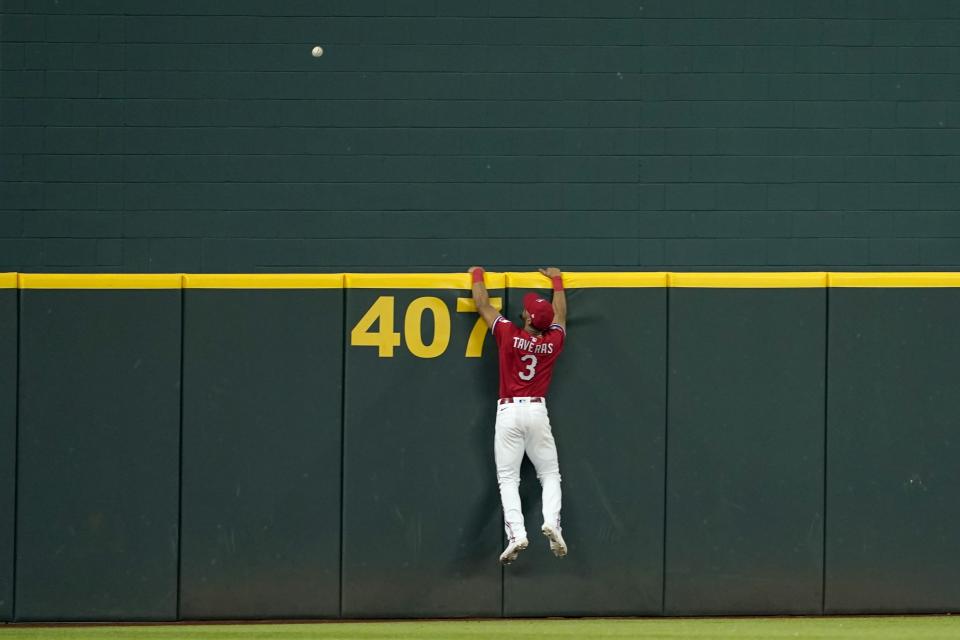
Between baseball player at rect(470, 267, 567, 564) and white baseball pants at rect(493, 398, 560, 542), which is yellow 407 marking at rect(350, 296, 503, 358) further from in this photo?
white baseball pants at rect(493, 398, 560, 542)

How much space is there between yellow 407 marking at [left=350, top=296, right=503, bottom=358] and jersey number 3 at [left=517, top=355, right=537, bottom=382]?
1.15 feet

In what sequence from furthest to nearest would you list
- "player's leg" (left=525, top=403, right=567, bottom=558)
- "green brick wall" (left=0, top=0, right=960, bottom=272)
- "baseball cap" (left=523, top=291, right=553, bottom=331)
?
"green brick wall" (left=0, top=0, right=960, bottom=272)
"player's leg" (left=525, top=403, right=567, bottom=558)
"baseball cap" (left=523, top=291, right=553, bottom=331)

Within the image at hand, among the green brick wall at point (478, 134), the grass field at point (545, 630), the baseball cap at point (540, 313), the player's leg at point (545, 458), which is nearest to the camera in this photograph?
the grass field at point (545, 630)

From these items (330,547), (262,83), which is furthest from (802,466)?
(262,83)

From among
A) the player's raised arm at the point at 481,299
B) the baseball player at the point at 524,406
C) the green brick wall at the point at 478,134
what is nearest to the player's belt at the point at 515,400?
the baseball player at the point at 524,406

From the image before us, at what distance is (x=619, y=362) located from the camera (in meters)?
7.44

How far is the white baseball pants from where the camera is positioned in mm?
7188

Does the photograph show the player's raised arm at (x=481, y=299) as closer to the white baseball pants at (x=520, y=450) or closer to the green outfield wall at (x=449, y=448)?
the green outfield wall at (x=449, y=448)

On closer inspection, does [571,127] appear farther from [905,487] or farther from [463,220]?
[905,487]

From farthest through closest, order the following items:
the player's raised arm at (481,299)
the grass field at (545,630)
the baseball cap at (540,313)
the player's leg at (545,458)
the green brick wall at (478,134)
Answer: the green brick wall at (478,134) < the player's raised arm at (481,299) < the player's leg at (545,458) < the baseball cap at (540,313) < the grass field at (545,630)

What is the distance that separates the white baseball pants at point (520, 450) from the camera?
7.19 m

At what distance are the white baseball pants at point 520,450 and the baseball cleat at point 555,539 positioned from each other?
10cm

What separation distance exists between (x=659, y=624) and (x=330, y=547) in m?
2.05

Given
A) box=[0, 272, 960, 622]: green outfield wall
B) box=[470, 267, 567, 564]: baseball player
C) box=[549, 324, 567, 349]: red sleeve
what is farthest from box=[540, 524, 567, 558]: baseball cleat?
box=[549, 324, 567, 349]: red sleeve
